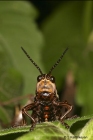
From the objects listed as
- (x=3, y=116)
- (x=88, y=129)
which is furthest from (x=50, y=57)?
(x=88, y=129)

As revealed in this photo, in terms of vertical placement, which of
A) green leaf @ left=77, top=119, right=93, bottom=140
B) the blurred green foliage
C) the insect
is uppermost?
the blurred green foliage

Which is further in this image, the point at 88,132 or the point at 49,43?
the point at 49,43

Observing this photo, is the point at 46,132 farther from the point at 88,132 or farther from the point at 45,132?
the point at 88,132

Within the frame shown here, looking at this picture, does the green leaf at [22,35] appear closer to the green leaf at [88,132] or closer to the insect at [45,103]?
the insect at [45,103]

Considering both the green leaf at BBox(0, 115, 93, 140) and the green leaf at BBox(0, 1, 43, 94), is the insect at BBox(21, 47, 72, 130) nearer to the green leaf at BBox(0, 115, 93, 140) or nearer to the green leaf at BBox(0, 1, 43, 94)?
the green leaf at BBox(0, 115, 93, 140)

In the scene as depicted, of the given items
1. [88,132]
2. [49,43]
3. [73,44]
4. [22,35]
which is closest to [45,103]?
[88,132]

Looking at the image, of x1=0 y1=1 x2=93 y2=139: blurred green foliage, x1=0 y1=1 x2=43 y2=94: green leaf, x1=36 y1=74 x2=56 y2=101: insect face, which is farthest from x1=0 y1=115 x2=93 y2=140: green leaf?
x1=0 y1=1 x2=43 y2=94: green leaf

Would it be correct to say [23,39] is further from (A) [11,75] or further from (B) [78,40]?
(A) [11,75]

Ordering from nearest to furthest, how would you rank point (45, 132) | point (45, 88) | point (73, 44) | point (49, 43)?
point (45, 132) → point (45, 88) → point (73, 44) → point (49, 43)
